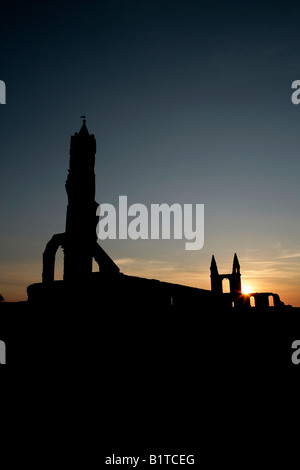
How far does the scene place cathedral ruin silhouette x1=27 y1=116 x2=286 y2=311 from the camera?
11.9 meters

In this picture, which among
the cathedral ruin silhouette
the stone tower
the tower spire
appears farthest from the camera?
the tower spire

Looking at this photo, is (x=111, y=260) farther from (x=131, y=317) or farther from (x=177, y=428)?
(x=177, y=428)

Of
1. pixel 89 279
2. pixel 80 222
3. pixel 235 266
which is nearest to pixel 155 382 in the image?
pixel 89 279

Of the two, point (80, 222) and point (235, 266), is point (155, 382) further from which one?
point (235, 266)

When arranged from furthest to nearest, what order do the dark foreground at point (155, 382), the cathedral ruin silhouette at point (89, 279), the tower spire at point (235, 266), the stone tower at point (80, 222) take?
the tower spire at point (235, 266)
the stone tower at point (80, 222)
the cathedral ruin silhouette at point (89, 279)
the dark foreground at point (155, 382)

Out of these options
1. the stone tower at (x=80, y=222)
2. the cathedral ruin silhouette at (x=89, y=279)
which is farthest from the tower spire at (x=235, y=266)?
the stone tower at (x=80, y=222)

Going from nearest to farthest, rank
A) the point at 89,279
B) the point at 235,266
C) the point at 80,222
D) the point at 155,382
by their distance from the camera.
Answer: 1. the point at 155,382
2. the point at 89,279
3. the point at 80,222
4. the point at 235,266

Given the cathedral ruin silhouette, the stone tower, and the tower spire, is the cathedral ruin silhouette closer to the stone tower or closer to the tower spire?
the stone tower

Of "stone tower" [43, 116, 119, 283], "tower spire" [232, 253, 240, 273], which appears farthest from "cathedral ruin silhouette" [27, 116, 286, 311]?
"tower spire" [232, 253, 240, 273]

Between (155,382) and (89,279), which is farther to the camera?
(89,279)

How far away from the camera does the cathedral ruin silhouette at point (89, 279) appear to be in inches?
468

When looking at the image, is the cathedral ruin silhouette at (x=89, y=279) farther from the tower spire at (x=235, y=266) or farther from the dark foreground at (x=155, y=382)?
the tower spire at (x=235, y=266)

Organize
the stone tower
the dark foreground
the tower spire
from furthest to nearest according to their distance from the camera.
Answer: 1. the tower spire
2. the stone tower
3. the dark foreground

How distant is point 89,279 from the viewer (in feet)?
42.8
